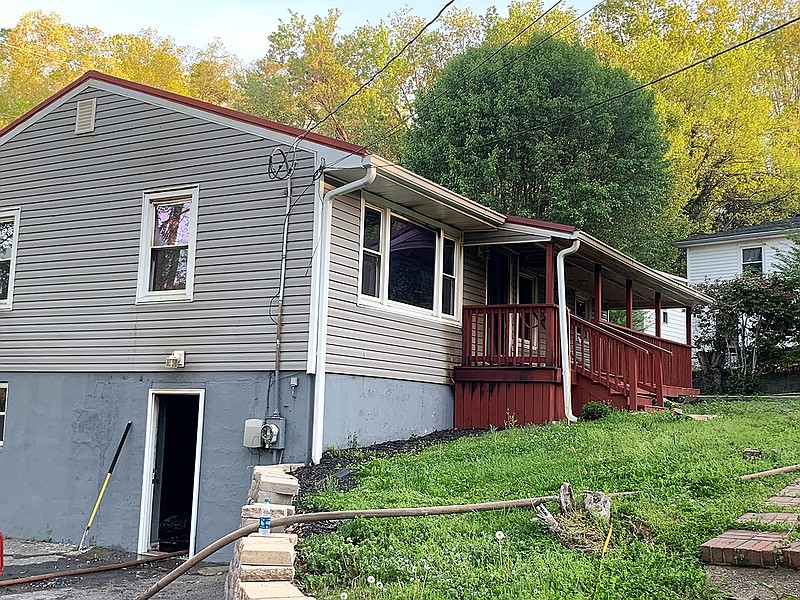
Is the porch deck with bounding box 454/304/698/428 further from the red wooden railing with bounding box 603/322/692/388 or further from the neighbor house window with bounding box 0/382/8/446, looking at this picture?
the neighbor house window with bounding box 0/382/8/446

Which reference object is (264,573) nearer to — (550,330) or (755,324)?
(550,330)

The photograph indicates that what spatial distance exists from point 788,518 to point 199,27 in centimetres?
3596

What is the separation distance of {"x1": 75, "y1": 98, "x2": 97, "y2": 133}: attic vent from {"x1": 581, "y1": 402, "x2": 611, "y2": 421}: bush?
319 inches

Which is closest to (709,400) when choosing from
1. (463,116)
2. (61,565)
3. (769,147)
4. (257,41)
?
(463,116)

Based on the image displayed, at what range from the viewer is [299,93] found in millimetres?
34344

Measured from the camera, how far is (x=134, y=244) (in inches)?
430

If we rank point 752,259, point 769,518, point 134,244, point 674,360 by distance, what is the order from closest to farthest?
point 769,518 < point 134,244 < point 674,360 < point 752,259

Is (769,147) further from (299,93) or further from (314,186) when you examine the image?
(314,186)

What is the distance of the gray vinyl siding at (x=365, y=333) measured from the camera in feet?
32.1

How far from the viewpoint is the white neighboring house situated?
84.0 ft

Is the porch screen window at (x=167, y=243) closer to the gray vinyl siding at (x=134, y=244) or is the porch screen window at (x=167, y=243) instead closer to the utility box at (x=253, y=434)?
the gray vinyl siding at (x=134, y=244)

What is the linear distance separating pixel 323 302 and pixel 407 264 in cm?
215

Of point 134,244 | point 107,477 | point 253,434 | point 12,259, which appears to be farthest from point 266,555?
point 12,259

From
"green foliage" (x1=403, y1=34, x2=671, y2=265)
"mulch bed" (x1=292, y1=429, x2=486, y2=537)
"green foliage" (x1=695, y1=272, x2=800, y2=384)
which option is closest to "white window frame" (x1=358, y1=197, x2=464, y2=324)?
"mulch bed" (x1=292, y1=429, x2=486, y2=537)
